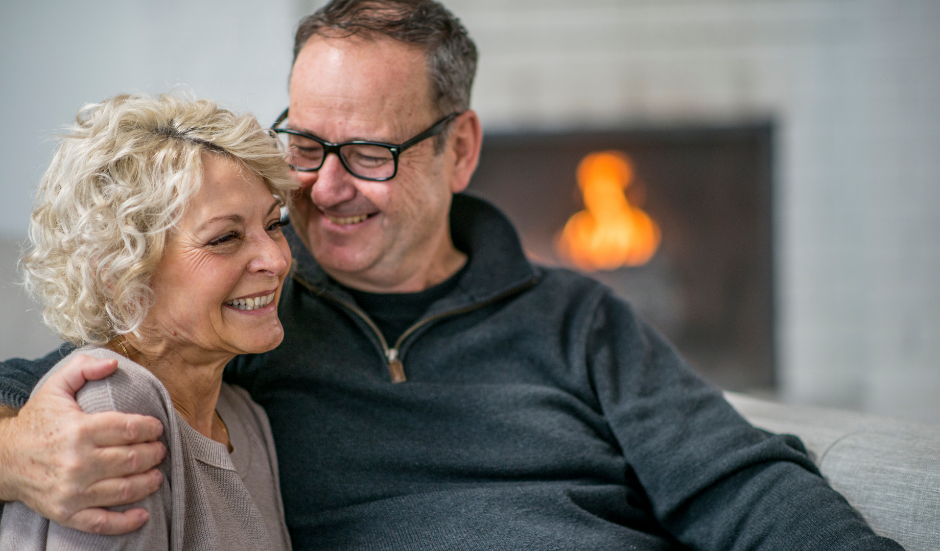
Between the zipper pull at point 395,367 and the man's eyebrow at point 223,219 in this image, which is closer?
the man's eyebrow at point 223,219

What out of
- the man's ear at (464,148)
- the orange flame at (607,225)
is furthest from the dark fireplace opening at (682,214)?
the man's ear at (464,148)

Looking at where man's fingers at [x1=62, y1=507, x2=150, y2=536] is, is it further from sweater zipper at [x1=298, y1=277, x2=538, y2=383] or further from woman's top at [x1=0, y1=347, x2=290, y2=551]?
sweater zipper at [x1=298, y1=277, x2=538, y2=383]

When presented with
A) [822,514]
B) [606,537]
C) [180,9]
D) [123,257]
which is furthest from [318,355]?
[180,9]

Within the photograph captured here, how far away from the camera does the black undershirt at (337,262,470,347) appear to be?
1252 millimetres

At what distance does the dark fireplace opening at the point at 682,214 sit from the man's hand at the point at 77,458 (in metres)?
2.36

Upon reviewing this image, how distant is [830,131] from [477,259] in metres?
2.09

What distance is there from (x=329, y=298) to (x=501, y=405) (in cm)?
35

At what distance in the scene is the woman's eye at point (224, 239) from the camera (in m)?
0.85

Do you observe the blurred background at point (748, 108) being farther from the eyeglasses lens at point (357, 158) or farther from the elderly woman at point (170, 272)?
Answer: the elderly woman at point (170, 272)

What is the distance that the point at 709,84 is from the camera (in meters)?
2.80

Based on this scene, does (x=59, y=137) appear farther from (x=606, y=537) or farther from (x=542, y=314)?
(x=606, y=537)

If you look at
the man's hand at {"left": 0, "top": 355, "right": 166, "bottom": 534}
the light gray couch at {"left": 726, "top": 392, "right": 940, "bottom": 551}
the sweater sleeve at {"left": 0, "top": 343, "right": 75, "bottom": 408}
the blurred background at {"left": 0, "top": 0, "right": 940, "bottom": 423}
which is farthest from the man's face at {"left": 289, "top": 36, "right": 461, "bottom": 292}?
the blurred background at {"left": 0, "top": 0, "right": 940, "bottom": 423}

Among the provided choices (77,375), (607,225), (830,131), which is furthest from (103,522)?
(830,131)

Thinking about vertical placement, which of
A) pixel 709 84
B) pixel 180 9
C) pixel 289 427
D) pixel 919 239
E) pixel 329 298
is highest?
pixel 180 9
